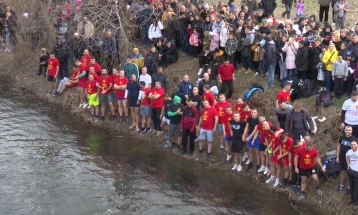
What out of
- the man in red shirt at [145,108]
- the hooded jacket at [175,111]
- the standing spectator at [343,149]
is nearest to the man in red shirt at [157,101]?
the man in red shirt at [145,108]

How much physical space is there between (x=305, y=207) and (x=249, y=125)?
2.56 metres

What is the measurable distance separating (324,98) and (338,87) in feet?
1.61

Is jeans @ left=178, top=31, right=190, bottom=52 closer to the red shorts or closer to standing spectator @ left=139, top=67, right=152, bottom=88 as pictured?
standing spectator @ left=139, top=67, right=152, bottom=88

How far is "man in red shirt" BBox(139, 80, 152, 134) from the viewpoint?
17234 millimetres

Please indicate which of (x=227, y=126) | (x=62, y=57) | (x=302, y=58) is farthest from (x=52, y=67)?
(x=302, y=58)

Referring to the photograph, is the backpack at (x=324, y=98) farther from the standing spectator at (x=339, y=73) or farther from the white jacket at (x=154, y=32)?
the white jacket at (x=154, y=32)

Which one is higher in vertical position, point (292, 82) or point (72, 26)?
point (72, 26)

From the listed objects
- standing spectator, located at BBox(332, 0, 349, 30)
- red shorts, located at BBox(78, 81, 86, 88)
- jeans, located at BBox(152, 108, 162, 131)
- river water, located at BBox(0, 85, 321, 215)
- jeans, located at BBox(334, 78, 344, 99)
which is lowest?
river water, located at BBox(0, 85, 321, 215)

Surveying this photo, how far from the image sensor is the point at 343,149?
1316 centimetres

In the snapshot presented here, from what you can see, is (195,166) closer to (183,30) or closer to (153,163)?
(153,163)

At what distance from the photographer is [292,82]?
16.9m

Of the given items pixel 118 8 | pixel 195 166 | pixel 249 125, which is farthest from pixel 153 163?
pixel 118 8

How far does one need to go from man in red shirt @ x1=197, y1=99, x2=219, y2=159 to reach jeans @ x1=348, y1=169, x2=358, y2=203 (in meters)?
4.16

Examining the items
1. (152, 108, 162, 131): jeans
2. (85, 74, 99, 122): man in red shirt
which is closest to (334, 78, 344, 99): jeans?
(152, 108, 162, 131): jeans
